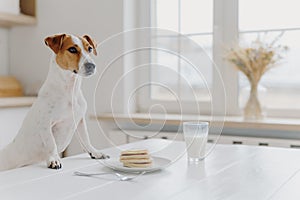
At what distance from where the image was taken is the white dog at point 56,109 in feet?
3.88

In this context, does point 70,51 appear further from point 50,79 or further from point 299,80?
point 299,80

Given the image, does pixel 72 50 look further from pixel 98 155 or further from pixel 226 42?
pixel 226 42

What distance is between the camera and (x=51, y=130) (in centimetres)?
123

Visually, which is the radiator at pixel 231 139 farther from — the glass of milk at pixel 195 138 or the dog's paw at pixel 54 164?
the dog's paw at pixel 54 164

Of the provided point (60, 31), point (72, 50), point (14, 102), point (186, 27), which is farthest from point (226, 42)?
point (72, 50)

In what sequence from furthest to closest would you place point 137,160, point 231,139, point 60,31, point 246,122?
1. point 60,31
2. point 231,139
3. point 246,122
4. point 137,160

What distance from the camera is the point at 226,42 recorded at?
250 centimetres

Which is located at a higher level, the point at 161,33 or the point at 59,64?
the point at 161,33

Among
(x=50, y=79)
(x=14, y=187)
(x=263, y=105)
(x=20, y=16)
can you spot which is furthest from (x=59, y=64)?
(x=20, y=16)

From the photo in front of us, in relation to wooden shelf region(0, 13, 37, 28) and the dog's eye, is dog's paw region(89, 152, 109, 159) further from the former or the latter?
wooden shelf region(0, 13, 37, 28)

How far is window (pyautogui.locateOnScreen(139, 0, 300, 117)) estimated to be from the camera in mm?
2338

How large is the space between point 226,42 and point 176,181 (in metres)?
1.59

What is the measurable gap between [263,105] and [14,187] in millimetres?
1674

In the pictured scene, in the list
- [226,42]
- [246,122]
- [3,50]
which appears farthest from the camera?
[3,50]
